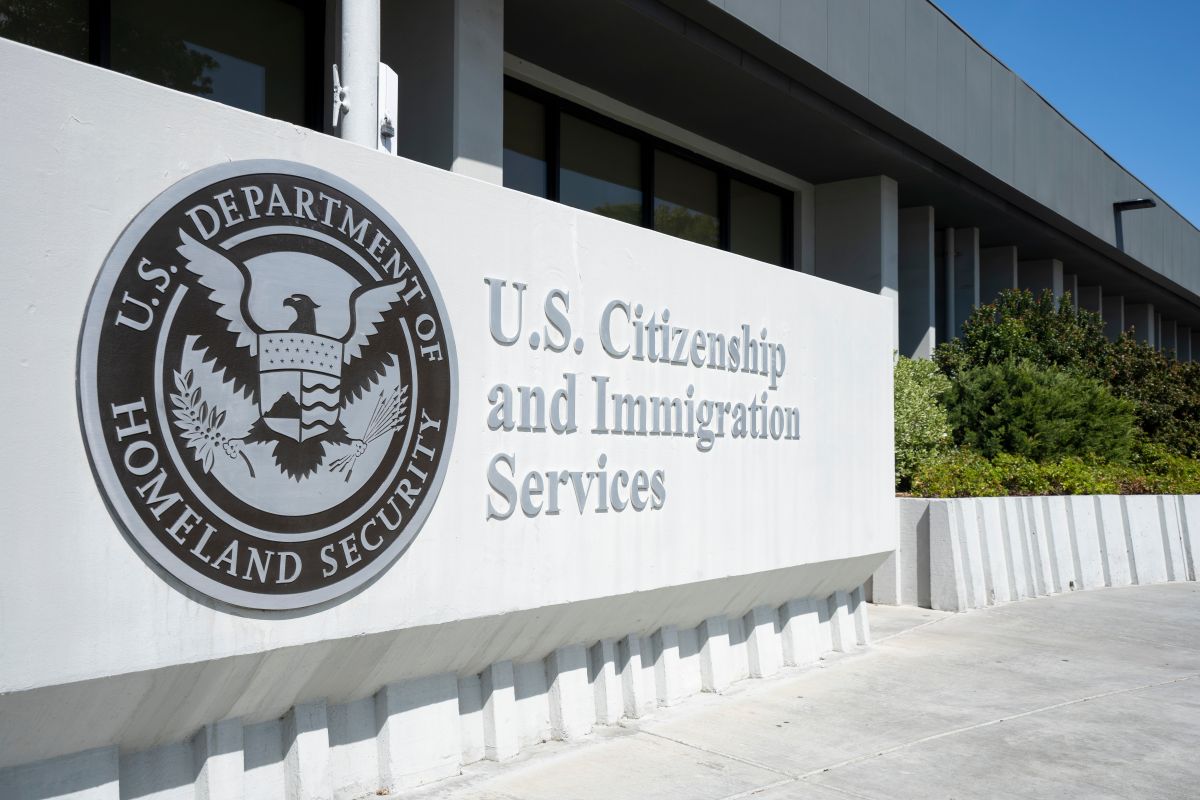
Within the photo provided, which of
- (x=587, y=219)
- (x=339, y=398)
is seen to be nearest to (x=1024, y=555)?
(x=587, y=219)

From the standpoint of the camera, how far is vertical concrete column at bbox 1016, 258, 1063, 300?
22.0 meters

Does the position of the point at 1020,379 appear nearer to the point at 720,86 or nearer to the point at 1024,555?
the point at 1024,555

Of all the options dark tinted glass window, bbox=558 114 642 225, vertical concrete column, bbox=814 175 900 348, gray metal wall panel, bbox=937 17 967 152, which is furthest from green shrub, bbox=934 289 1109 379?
dark tinted glass window, bbox=558 114 642 225

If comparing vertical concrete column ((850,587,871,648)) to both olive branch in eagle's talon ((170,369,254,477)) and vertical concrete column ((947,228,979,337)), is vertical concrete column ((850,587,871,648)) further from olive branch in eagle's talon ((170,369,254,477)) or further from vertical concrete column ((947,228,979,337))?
vertical concrete column ((947,228,979,337))

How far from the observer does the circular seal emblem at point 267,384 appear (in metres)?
3.52

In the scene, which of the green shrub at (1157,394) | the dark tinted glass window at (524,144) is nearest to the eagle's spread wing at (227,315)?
the dark tinted glass window at (524,144)

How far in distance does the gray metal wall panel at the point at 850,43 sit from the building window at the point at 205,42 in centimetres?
569

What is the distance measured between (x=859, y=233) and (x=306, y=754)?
12471mm

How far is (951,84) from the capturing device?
14.3m

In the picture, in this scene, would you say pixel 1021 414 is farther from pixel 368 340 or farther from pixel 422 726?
pixel 368 340

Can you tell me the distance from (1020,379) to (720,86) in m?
5.51

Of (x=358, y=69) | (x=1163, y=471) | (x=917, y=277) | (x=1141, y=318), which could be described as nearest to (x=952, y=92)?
(x=917, y=277)

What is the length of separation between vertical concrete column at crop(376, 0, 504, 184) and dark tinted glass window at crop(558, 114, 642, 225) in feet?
7.80

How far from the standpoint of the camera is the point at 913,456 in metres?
12.0
